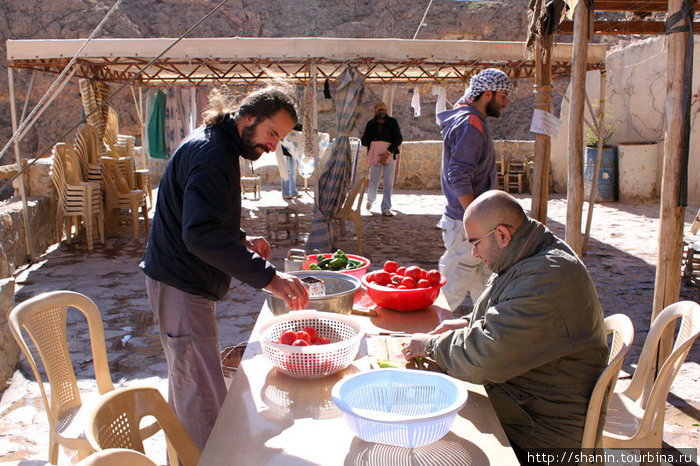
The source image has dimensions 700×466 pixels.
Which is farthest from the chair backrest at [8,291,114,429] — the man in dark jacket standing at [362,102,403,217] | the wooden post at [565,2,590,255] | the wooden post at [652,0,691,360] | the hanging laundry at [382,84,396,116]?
the hanging laundry at [382,84,396,116]

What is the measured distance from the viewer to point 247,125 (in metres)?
2.16

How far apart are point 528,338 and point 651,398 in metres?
0.69

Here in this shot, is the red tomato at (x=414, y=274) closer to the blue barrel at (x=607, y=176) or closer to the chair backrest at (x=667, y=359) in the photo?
the chair backrest at (x=667, y=359)

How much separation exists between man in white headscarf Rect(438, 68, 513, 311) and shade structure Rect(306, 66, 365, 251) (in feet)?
12.1

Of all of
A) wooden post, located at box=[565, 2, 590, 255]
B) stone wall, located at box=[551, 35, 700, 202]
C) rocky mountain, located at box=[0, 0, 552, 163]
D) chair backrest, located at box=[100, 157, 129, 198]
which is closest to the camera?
wooden post, located at box=[565, 2, 590, 255]

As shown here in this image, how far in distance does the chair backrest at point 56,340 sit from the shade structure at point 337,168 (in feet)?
16.6

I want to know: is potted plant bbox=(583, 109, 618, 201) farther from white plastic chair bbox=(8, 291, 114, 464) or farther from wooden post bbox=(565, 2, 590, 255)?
white plastic chair bbox=(8, 291, 114, 464)

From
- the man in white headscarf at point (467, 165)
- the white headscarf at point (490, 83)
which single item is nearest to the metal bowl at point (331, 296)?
the man in white headscarf at point (467, 165)

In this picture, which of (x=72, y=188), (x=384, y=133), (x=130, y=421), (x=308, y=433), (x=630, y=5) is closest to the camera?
(x=308, y=433)

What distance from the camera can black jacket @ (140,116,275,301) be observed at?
76.0 inches

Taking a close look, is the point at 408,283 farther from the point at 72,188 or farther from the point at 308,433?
the point at 72,188

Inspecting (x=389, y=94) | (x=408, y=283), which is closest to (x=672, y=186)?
(x=408, y=283)

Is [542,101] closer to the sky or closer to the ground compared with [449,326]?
closer to the sky

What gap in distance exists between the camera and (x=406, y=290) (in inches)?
99.3
